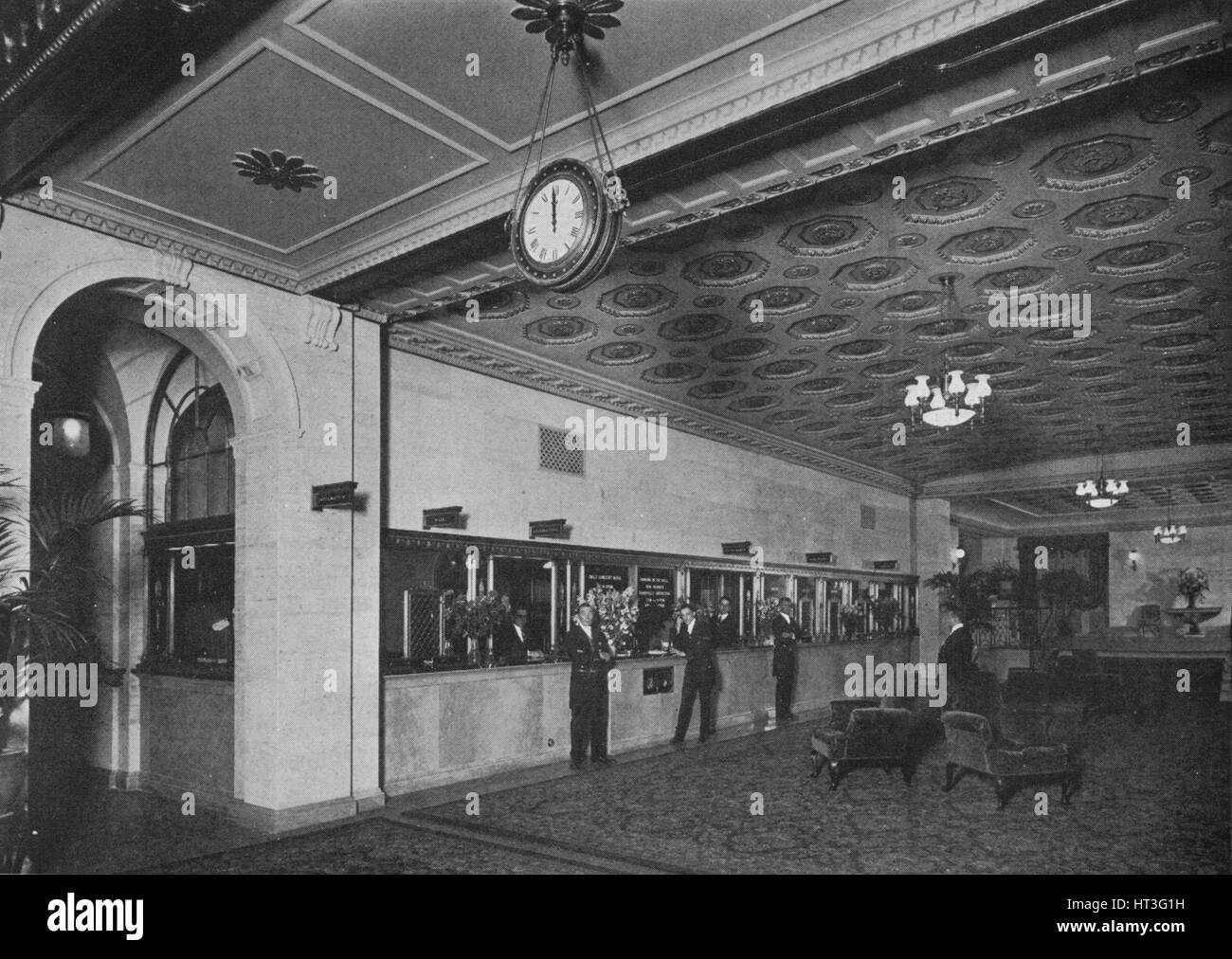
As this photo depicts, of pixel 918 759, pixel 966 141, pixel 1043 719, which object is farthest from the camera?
pixel 918 759

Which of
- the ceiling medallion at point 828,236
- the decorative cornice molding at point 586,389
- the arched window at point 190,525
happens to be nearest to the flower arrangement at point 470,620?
the arched window at point 190,525

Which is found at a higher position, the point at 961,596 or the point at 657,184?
the point at 657,184

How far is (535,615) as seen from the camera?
10.5m

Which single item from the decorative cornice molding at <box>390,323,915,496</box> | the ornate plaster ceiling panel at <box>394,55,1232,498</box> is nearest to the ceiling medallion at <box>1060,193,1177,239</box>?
the ornate plaster ceiling panel at <box>394,55,1232,498</box>

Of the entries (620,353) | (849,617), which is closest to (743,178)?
(620,353)

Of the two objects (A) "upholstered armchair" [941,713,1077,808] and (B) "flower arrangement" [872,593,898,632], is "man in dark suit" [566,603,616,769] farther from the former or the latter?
(B) "flower arrangement" [872,593,898,632]

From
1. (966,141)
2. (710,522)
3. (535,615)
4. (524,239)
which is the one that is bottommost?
(535,615)

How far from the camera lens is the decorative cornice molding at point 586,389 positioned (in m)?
9.26

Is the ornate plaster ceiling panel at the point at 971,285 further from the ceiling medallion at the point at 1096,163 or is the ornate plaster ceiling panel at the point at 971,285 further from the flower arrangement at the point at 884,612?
the flower arrangement at the point at 884,612

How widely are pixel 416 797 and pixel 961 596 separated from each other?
13320 mm

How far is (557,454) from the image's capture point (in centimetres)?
1116
